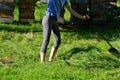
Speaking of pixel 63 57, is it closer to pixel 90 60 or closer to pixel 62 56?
pixel 62 56

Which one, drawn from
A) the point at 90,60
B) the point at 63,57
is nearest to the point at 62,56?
the point at 63,57

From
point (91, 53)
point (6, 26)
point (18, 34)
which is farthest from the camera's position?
point (6, 26)

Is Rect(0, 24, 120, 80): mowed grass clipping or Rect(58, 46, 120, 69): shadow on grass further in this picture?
Rect(58, 46, 120, 69): shadow on grass

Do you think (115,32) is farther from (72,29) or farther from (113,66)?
A: (113,66)

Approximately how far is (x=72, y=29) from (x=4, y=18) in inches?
89.3

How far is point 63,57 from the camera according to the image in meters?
8.73

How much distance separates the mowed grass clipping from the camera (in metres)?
7.11

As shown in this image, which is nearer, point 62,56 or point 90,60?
point 90,60

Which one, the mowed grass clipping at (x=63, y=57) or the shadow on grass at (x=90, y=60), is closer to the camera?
the mowed grass clipping at (x=63, y=57)

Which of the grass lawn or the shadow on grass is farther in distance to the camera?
the shadow on grass

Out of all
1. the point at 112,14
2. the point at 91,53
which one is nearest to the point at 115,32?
the point at 112,14

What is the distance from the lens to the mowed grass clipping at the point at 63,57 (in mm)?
7109

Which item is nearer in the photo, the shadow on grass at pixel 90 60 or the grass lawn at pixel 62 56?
the grass lawn at pixel 62 56

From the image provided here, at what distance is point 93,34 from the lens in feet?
38.0
